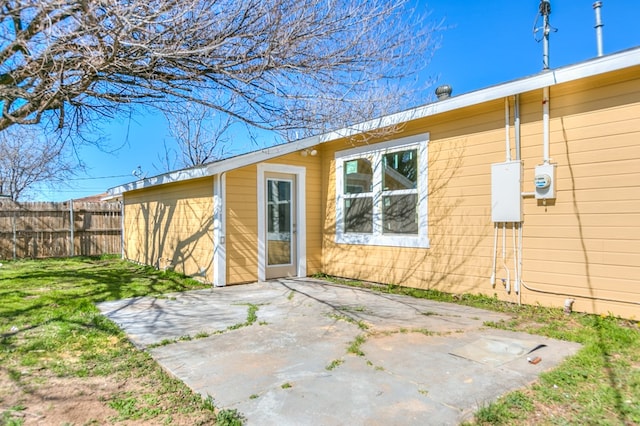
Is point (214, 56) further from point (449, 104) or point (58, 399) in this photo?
point (449, 104)

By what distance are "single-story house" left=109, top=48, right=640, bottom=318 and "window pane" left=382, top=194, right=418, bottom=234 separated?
0.9 inches

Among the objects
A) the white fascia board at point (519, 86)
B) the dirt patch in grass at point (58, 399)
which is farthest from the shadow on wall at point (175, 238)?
the dirt patch in grass at point (58, 399)

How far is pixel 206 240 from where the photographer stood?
7.04 metres

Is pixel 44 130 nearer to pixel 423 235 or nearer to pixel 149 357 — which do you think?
pixel 149 357

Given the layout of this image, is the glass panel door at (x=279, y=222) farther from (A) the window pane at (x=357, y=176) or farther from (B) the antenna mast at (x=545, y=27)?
(B) the antenna mast at (x=545, y=27)

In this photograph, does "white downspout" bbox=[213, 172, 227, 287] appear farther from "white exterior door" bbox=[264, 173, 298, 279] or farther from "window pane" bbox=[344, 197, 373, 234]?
"window pane" bbox=[344, 197, 373, 234]

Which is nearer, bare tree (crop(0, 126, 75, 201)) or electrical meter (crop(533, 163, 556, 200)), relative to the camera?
electrical meter (crop(533, 163, 556, 200))

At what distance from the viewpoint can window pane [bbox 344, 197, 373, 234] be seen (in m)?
7.11

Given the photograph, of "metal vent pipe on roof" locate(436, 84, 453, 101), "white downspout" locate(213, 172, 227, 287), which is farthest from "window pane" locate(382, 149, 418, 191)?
"white downspout" locate(213, 172, 227, 287)

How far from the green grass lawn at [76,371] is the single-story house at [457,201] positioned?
8.51ft

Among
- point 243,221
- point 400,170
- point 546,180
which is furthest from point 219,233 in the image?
point 546,180

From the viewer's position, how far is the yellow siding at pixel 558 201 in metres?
4.24

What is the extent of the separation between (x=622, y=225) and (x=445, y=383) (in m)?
3.12

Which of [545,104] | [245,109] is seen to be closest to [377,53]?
[245,109]
